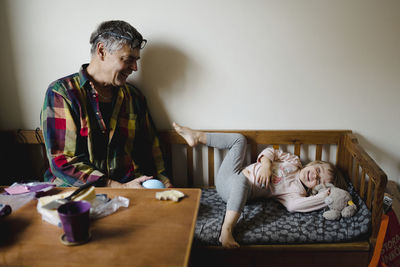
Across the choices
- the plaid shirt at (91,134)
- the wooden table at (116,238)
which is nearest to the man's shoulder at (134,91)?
the plaid shirt at (91,134)

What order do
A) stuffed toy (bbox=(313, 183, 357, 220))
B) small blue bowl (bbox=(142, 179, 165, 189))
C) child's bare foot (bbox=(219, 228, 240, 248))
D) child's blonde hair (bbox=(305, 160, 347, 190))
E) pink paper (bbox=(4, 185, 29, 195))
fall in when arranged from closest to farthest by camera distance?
pink paper (bbox=(4, 185, 29, 195)), child's bare foot (bbox=(219, 228, 240, 248)), stuffed toy (bbox=(313, 183, 357, 220)), small blue bowl (bbox=(142, 179, 165, 189)), child's blonde hair (bbox=(305, 160, 347, 190))

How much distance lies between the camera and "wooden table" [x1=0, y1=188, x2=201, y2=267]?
78 centimetres

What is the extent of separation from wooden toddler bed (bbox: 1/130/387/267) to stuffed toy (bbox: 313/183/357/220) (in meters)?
0.08

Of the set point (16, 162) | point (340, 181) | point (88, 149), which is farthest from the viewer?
point (16, 162)

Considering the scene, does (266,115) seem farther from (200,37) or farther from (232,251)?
(232,251)

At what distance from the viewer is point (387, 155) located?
6.31ft

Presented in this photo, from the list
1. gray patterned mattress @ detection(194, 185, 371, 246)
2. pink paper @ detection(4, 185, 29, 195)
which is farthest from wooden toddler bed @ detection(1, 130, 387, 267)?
pink paper @ detection(4, 185, 29, 195)

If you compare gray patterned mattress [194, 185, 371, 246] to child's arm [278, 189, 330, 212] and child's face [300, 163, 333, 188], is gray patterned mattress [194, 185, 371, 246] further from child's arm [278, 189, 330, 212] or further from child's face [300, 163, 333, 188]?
child's face [300, 163, 333, 188]

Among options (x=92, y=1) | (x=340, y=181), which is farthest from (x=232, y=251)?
(x=92, y=1)

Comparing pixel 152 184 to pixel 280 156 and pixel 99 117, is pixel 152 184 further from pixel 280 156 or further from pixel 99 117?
pixel 280 156

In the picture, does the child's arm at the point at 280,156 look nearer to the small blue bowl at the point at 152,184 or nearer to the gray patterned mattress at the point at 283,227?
the gray patterned mattress at the point at 283,227

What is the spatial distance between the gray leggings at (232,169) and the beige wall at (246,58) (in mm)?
137

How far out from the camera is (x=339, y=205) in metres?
1.53

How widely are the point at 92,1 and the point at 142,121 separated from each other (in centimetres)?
79
